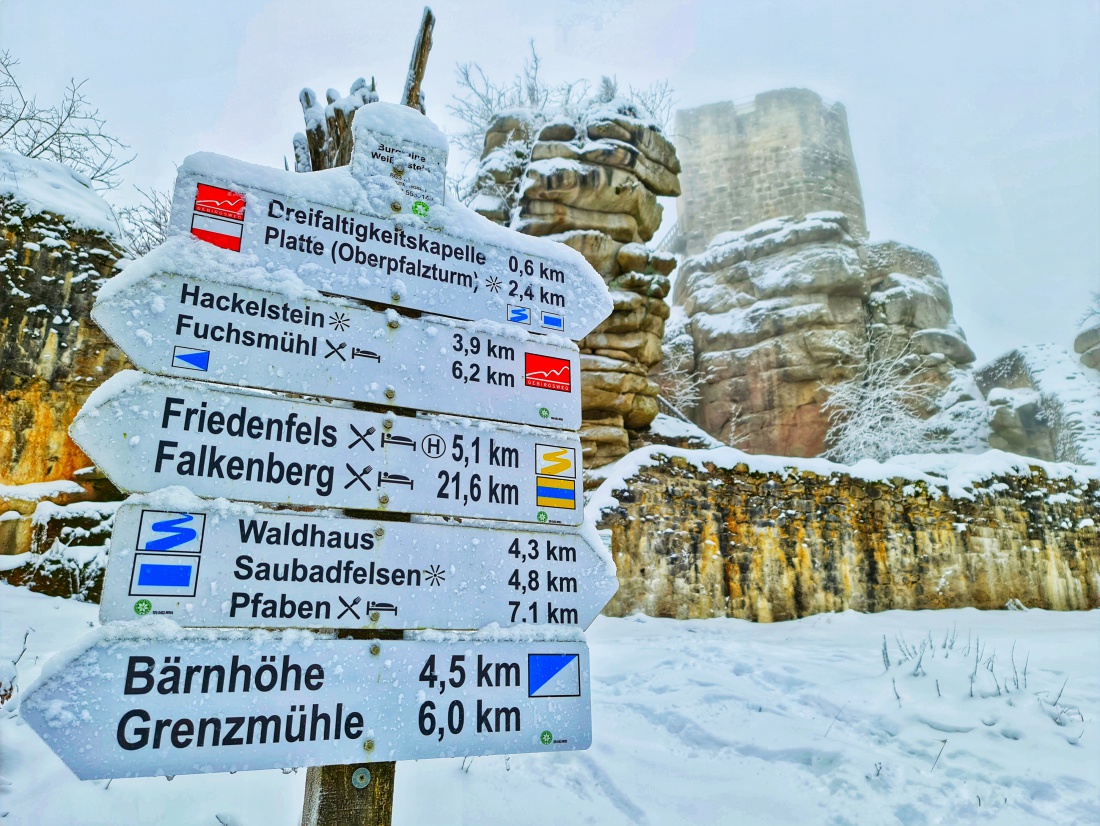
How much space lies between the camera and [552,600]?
2.00 m

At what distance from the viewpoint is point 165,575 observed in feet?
5.21

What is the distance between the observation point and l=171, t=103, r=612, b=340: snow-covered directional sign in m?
1.97

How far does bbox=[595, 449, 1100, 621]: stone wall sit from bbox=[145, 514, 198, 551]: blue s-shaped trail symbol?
5878 mm

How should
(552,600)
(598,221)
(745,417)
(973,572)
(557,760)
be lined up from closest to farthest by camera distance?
(552,600), (557,760), (973,572), (598,221), (745,417)

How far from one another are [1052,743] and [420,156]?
3908 mm

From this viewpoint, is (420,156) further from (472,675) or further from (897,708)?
(897,708)

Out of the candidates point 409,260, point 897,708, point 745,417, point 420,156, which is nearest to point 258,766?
point 409,260

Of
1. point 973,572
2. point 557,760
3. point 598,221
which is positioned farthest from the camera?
point 598,221

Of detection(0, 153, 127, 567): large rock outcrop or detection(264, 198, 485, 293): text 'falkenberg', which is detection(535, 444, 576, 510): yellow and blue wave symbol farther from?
detection(0, 153, 127, 567): large rock outcrop

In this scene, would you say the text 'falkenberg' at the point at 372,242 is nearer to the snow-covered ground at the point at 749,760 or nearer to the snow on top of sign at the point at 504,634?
the snow on top of sign at the point at 504,634

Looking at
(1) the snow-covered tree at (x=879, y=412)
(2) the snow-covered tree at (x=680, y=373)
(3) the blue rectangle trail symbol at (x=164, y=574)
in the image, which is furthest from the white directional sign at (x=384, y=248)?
(2) the snow-covered tree at (x=680, y=373)

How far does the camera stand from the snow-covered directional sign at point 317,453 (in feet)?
5.46

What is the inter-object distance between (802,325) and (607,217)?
9139 millimetres

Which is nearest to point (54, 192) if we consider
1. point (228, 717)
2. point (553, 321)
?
point (553, 321)
